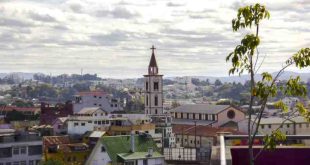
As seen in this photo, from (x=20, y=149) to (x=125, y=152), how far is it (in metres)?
7.06

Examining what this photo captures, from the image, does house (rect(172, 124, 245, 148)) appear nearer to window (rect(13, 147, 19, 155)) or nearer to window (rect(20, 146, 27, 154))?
window (rect(20, 146, 27, 154))

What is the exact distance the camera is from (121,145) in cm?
3775

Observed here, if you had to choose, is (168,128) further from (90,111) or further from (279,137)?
(279,137)

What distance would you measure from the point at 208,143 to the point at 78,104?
36.8 m

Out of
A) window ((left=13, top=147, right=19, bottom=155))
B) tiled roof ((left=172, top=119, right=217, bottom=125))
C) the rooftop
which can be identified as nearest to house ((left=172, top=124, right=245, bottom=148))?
tiled roof ((left=172, top=119, right=217, bottom=125))

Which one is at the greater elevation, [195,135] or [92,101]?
[92,101]

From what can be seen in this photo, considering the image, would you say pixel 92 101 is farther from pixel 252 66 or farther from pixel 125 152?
pixel 252 66

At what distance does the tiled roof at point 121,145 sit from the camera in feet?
122

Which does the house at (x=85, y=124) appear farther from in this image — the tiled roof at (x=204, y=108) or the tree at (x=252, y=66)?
the tree at (x=252, y=66)

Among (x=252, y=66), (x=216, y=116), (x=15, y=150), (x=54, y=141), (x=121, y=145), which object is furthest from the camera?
(x=216, y=116)

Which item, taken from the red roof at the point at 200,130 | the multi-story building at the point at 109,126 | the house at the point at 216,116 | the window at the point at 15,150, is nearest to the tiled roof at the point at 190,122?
the house at the point at 216,116

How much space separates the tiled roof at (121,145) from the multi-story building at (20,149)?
4.60 meters

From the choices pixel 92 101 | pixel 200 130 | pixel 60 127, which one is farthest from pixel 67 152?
pixel 92 101

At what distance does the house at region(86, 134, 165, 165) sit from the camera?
36.4 m
